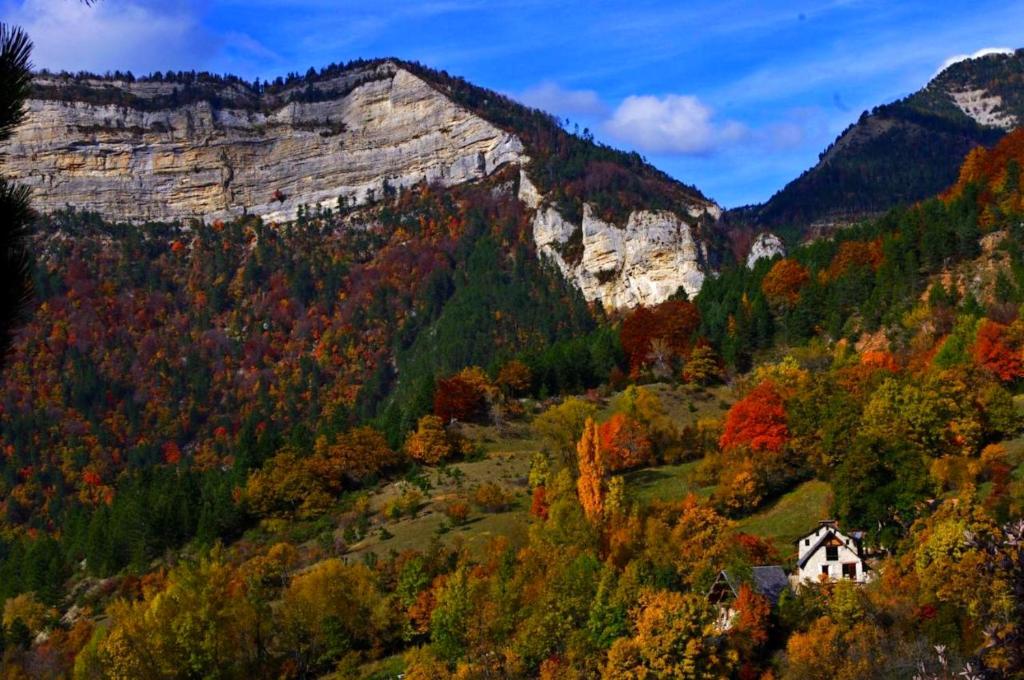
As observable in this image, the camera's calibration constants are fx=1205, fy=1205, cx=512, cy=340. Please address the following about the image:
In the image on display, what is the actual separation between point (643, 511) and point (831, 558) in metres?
12.2

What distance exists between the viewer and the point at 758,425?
74250mm

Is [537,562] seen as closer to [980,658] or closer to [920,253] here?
[980,658]

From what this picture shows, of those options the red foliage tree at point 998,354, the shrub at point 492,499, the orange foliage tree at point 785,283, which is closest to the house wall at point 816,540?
the shrub at point 492,499

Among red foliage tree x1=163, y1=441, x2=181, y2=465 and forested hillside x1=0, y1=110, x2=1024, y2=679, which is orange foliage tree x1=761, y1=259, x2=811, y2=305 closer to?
forested hillside x1=0, y1=110, x2=1024, y2=679

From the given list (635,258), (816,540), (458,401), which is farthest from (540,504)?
(635,258)

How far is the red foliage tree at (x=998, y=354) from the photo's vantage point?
3095 inches

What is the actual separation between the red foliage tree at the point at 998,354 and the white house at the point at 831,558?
29037mm

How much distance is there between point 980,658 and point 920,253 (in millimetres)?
102372

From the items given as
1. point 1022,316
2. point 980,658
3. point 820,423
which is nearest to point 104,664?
point 820,423

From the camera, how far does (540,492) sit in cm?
7275

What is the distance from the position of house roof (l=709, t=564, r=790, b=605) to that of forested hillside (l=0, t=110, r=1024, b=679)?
62cm

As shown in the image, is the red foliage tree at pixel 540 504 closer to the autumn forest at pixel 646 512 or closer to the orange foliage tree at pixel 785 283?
the autumn forest at pixel 646 512

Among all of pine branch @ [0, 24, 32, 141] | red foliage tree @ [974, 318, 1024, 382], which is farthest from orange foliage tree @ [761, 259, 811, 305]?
pine branch @ [0, 24, 32, 141]

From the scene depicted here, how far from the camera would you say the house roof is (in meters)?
50.7
